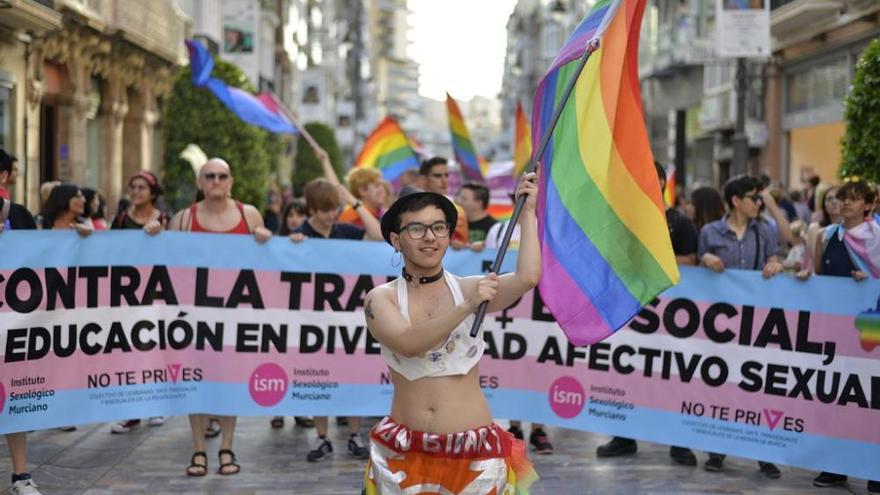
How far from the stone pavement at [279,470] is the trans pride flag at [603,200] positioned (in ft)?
8.58

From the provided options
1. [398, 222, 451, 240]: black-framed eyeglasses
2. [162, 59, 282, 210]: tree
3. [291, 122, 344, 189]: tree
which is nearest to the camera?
[398, 222, 451, 240]: black-framed eyeglasses

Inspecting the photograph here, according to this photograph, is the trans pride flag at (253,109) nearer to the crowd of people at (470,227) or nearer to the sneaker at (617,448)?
the crowd of people at (470,227)

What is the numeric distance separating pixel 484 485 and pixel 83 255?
13.4ft

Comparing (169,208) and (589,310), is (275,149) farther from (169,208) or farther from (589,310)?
(589,310)

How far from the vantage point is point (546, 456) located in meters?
8.65

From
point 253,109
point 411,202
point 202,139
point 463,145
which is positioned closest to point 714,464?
point 411,202

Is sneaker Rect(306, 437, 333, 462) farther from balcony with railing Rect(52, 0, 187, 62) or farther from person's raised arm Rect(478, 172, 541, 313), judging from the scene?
balcony with railing Rect(52, 0, 187, 62)

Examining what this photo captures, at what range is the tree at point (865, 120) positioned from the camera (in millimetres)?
10820

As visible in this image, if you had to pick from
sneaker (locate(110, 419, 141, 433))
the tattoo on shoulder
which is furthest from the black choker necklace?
sneaker (locate(110, 419, 141, 433))

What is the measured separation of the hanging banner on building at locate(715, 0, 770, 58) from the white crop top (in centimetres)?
1602

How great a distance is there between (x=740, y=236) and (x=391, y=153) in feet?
28.9

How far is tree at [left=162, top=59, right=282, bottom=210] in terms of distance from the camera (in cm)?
2653

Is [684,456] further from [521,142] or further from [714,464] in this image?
[521,142]

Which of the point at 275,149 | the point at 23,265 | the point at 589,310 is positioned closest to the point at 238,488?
the point at 23,265
